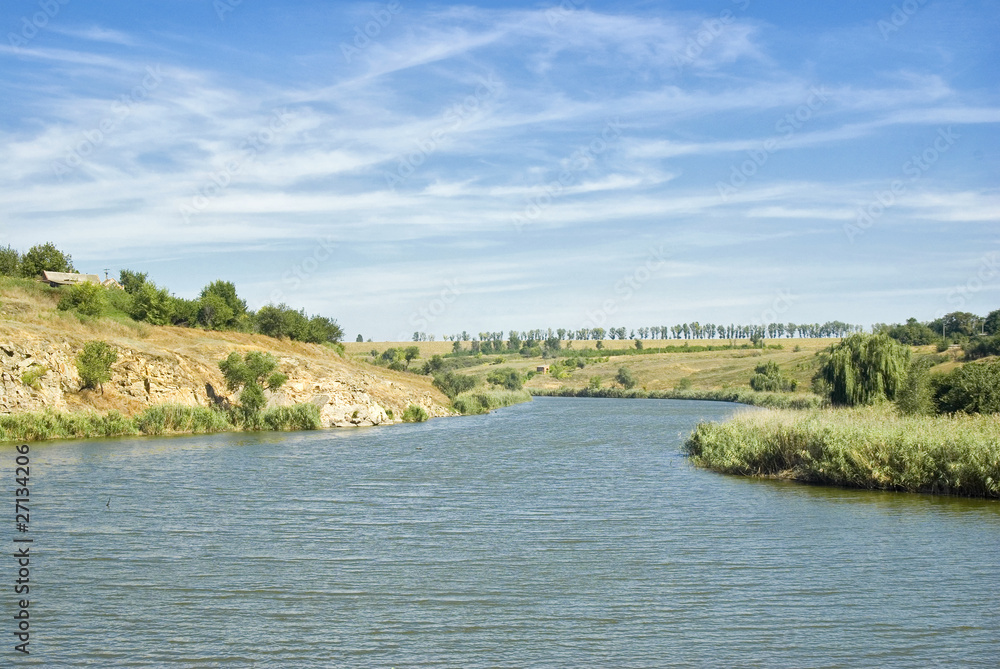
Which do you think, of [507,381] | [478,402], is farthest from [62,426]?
[507,381]

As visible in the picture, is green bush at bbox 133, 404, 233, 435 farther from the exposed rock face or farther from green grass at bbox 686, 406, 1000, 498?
green grass at bbox 686, 406, 1000, 498

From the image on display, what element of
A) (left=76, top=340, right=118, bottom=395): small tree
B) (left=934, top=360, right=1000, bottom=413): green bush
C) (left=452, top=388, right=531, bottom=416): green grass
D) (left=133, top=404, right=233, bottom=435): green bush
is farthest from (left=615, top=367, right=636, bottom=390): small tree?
(left=76, top=340, right=118, bottom=395): small tree

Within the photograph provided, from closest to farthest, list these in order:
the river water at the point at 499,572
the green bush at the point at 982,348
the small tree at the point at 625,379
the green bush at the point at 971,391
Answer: the river water at the point at 499,572 < the green bush at the point at 971,391 < the green bush at the point at 982,348 < the small tree at the point at 625,379

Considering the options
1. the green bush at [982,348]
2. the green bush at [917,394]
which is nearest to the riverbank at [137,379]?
the green bush at [917,394]

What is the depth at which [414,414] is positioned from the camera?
59562 millimetres

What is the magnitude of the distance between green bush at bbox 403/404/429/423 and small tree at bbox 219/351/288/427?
1119 centimetres

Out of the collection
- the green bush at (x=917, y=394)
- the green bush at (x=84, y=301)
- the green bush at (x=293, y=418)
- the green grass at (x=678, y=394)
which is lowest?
the green grass at (x=678, y=394)

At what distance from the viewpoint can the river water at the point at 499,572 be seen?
34.4 feet

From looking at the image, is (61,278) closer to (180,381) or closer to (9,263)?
(9,263)

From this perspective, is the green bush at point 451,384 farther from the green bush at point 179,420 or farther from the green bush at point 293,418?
the green bush at point 179,420

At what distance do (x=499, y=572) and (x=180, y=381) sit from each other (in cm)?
3681

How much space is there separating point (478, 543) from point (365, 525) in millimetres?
3330

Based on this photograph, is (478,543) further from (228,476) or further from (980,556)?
(228,476)

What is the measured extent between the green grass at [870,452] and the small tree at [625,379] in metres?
99.8
